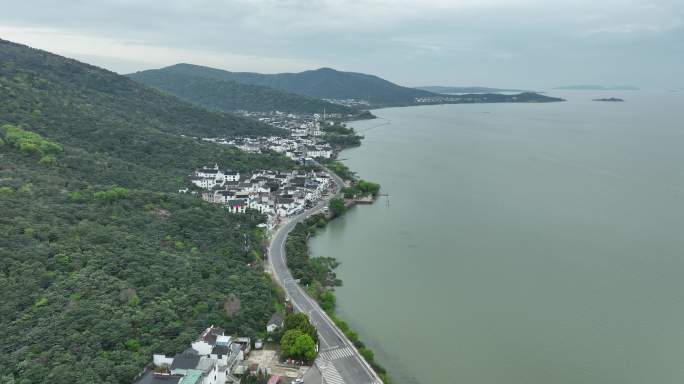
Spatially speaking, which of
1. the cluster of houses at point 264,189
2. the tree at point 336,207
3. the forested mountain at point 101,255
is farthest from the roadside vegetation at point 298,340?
the tree at point 336,207

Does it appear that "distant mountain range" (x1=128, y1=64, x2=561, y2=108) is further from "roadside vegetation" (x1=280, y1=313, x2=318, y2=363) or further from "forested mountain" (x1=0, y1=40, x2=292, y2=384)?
"roadside vegetation" (x1=280, y1=313, x2=318, y2=363)

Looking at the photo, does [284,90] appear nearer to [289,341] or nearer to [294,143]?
[294,143]

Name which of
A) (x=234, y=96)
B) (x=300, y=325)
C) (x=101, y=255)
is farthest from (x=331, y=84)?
(x=300, y=325)

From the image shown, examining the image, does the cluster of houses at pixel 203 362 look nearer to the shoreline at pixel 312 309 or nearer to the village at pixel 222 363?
the village at pixel 222 363

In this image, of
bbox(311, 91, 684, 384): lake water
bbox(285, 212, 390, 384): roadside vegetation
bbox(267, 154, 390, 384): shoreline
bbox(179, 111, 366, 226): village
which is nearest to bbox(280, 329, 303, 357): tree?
bbox(267, 154, 390, 384): shoreline

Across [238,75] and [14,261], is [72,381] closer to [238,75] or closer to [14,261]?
[14,261]
